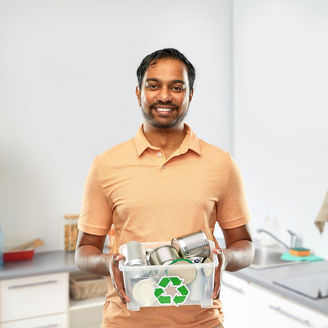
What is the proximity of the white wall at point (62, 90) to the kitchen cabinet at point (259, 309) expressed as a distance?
1.23m

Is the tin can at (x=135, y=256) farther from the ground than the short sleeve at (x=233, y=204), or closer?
closer

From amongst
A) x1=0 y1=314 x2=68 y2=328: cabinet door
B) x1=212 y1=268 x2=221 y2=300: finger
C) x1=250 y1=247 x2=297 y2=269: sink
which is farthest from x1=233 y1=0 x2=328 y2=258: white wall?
x1=212 y1=268 x2=221 y2=300: finger

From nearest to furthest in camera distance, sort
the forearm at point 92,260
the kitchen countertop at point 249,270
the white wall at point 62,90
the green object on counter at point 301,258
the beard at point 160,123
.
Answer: the forearm at point 92,260, the beard at point 160,123, the kitchen countertop at point 249,270, the green object on counter at point 301,258, the white wall at point 62,90

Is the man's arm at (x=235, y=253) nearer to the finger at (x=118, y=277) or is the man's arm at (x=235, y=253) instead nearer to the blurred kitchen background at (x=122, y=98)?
the finger at (x=118, y=277)

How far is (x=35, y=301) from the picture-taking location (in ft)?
7.92

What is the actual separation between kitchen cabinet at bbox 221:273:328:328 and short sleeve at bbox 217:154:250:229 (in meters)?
0.72

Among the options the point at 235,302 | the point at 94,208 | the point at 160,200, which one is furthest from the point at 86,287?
the point at 160,200

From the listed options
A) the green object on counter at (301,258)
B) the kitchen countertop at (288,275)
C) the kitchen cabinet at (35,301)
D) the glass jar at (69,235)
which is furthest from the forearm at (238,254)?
the glass jar at (69,235)

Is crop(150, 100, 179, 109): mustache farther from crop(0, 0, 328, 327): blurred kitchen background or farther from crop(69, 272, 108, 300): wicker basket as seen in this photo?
crop(69, 272, 108, 300): wicker basket

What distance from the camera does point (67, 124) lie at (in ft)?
9.77

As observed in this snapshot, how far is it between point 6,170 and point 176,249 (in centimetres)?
201

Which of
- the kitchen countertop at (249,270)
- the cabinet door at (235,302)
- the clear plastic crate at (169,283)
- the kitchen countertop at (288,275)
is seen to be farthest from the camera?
the cabinet door at (235,302)

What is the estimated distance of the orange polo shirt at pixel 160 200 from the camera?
A: 1204 mm

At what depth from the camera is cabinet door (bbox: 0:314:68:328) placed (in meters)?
2.37
